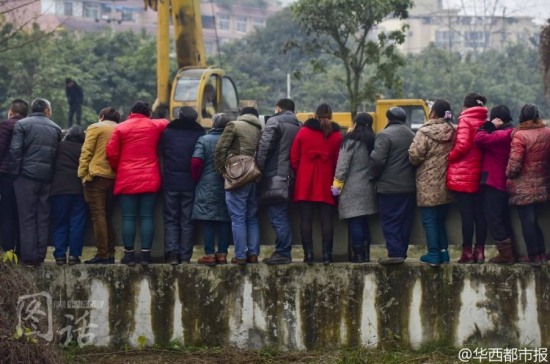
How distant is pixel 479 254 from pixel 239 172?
2.47 metres

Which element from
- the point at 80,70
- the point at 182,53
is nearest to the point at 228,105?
the point at 182,53

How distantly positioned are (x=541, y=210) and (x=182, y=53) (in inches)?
734

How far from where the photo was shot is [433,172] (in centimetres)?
1080

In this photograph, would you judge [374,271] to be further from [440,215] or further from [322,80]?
[322,80]

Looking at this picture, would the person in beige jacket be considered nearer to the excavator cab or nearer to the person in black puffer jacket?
the person in black puffer jacket

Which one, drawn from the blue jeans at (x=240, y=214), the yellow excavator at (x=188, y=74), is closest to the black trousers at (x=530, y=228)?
the blue jeans at (x=240, y=214)

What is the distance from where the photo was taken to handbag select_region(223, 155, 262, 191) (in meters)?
10.9

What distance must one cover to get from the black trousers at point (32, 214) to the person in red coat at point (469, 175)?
162 inches

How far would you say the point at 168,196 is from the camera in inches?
444

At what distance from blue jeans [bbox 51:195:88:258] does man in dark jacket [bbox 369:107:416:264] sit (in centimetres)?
303

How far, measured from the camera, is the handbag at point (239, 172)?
10.9 metres

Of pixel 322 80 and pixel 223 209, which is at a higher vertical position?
pixel 322 80

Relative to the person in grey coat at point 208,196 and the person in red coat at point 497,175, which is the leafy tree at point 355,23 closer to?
the person in grey coat at point 208,196

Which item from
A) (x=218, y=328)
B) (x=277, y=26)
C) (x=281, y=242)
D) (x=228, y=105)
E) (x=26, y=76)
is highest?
(x=277, y=26)
